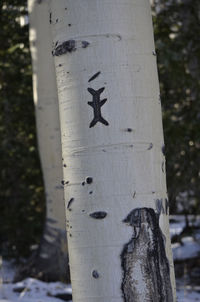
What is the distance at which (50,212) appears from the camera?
5.20 m

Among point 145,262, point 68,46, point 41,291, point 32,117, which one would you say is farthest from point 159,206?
point 32,117

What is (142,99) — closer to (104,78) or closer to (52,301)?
(104,78)

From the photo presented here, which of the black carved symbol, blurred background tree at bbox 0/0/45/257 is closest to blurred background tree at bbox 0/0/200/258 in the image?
blurred background tree at bbox 0/0/45/257

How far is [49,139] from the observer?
512cm

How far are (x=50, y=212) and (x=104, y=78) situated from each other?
3.78 meters

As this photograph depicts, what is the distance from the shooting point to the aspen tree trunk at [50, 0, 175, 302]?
5.04 ft

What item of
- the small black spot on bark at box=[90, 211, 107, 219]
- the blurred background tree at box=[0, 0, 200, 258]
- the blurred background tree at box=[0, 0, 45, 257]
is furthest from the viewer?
the blurred background tree at box=[0, 0, 45, 257]

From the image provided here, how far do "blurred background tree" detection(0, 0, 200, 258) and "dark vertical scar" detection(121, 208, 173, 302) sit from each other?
10.2 feet

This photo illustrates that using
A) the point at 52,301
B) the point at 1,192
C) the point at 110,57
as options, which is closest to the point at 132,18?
the point at 110,57

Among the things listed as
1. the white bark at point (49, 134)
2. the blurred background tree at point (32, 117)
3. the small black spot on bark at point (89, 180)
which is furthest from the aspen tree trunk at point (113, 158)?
the white bark at point (49, 134)

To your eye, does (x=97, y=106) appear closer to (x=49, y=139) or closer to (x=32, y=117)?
(x=49, y=139)

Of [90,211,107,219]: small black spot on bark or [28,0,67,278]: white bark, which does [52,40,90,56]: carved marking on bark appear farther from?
[28,0,67,278]: white bark

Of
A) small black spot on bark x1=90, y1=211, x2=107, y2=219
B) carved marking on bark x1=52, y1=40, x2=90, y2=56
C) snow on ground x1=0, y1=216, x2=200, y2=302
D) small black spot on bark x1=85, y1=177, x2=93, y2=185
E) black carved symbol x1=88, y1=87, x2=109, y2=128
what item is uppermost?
carved marking on bark x1=52, y1=40, x2=90, y2=56

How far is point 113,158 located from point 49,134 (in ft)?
11.9
